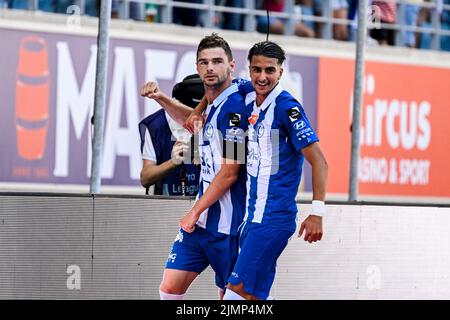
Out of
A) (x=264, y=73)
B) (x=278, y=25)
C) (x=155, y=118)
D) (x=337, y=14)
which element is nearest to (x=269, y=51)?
(x=264, y=73)

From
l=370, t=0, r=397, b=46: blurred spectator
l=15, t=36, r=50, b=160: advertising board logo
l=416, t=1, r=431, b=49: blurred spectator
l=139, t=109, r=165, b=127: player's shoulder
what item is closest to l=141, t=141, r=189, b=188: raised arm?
l=139, t=109, r=165, b=127: player's shoulder

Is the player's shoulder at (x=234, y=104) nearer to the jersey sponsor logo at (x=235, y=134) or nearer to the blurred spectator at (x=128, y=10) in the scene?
the jersey sponsor logo at (x=235, y=134)

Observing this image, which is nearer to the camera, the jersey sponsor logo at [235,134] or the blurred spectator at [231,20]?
the jersey sponsor logo at [235,134]

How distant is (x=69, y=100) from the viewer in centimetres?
1466

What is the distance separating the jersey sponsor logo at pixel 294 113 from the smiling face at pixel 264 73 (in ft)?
0.65

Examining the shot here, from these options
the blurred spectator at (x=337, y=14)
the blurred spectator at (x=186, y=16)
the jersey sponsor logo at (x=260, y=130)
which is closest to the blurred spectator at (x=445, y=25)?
the blurred spectator at (x=337, y=14)

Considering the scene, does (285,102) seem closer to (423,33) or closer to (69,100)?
(69,100)

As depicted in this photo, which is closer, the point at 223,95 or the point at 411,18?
the point at 223,95

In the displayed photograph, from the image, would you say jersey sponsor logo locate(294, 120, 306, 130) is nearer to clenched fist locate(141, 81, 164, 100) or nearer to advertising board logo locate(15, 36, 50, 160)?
clenched fist locate(141, 81, 164, 100)

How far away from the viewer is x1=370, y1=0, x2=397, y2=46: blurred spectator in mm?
17734

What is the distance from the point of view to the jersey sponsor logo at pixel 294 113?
7.86 m

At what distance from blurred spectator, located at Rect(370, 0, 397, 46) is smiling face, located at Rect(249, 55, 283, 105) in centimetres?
986

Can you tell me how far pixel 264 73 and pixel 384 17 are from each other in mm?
10099

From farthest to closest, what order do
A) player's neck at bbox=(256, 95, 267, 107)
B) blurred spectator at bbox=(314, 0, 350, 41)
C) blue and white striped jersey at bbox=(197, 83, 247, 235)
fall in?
blurred spectator at bbox=(314, 0, 350, 41) < blue and white striped jersey at bbox=(197, 83, 247, 235) < player's neck at bbox=(256, 95, 267, 107)
